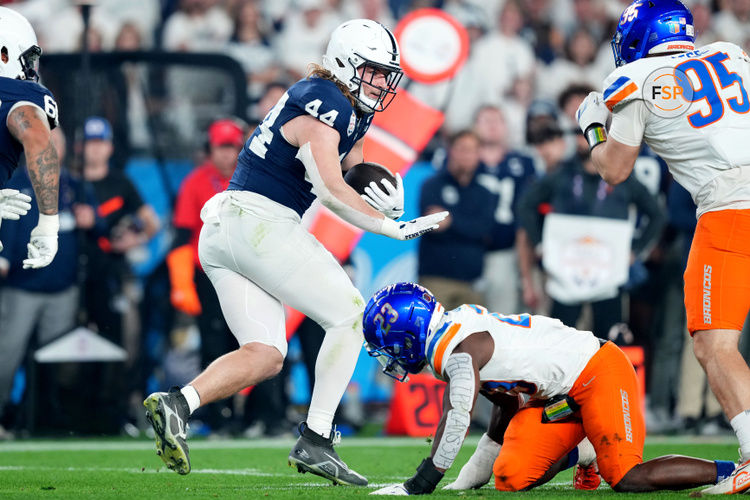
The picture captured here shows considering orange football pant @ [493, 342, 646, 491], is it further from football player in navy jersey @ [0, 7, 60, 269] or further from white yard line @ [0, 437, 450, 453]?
white yard line @ [0, 437, 450, 453]

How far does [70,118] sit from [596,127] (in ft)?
17.6

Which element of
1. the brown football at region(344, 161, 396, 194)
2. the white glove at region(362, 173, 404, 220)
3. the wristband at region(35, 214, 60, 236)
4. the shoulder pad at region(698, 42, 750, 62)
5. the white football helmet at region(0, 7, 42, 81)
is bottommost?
the wristband at region(35, 214, 60, 236)

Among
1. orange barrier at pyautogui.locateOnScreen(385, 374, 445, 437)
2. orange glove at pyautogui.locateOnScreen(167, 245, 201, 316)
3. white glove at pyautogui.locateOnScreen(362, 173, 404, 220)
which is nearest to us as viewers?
white glove at pyautogui.locateOnScreen(362, 173, 404, 220)

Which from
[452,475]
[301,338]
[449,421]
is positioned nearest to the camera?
[449,421]

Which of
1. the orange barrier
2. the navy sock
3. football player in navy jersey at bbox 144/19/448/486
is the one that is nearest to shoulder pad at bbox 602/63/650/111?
football player in navy jersey at bbox 144/19/448/486

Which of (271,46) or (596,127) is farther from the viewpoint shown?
(271,46)

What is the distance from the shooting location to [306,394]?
8773 mm

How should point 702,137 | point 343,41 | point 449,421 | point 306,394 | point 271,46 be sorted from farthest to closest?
point 271,46 < point 306,394 < point 343,41 < point 702,137 < point 449,421

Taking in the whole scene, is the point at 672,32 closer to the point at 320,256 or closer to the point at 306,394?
the point at 320,256

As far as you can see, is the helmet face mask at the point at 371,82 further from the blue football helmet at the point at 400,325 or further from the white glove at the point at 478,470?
the white glove at the point at 478,470

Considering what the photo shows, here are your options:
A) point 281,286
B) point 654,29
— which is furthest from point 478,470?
point 654,29

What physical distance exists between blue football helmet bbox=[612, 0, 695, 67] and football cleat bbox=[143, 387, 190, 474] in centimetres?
233

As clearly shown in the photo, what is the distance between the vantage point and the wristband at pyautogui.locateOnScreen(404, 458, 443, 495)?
13.0 feet

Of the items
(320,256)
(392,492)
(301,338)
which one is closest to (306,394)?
(301,338)
